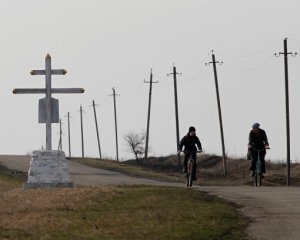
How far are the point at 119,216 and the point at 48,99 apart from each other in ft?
27.0

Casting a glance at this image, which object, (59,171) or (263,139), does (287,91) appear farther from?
(59,171)

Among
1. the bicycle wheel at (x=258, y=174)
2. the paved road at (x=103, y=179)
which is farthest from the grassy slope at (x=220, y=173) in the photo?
the bicycle wheel at (x=258, y=174)

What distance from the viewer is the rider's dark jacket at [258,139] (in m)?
22.1

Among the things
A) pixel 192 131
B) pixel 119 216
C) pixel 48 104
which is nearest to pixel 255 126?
pixel 192 131

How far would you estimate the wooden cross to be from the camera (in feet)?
68.4

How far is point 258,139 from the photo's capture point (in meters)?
22.2

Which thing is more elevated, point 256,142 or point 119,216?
point 256,142

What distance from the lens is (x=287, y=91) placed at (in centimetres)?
4366

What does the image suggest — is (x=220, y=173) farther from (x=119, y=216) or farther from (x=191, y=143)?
(x=119, y=216)

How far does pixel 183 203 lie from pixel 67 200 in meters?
2.55

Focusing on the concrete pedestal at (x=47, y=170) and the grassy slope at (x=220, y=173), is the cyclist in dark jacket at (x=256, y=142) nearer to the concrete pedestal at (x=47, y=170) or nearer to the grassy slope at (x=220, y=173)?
the concrete pedestal at (x=47, y=170)

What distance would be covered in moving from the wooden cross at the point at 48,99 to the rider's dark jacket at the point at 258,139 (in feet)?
16.5

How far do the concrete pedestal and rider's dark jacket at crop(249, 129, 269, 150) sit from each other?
552 centimetres

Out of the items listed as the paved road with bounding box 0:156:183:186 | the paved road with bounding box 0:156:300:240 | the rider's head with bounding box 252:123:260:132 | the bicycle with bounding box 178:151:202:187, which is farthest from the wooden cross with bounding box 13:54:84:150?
the paved road with bounding box 0:156:300:240
